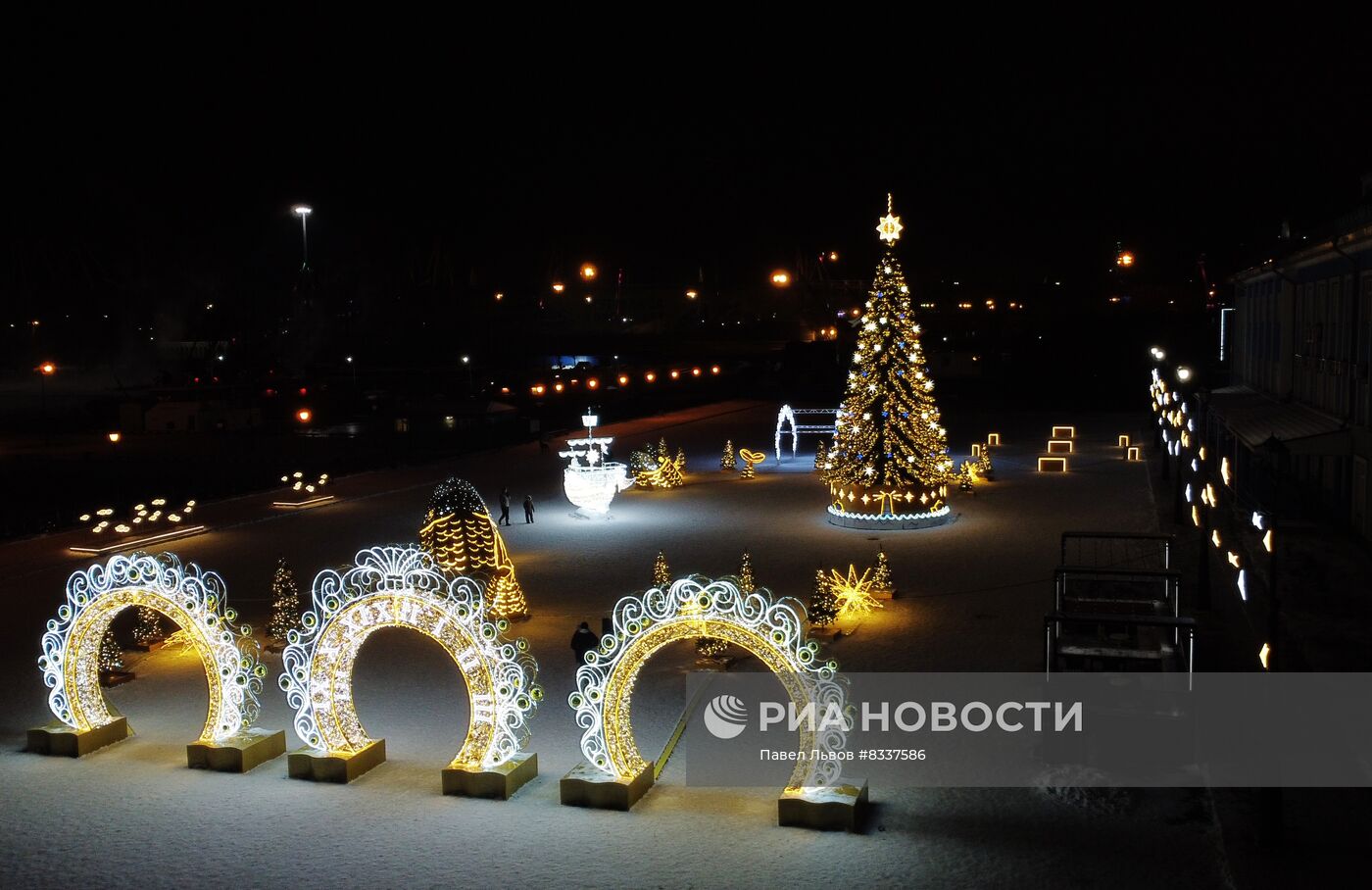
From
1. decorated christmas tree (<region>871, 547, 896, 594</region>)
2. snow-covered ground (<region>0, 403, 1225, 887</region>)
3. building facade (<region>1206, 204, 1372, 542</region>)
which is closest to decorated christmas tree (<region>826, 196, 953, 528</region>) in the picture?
snow-covered ground (<region>0, 403, 1225, 887</region>)

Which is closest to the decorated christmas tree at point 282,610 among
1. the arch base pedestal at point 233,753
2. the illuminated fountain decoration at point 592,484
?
the arch base pedestal at point 233,753

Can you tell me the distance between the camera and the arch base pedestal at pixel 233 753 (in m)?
12.5

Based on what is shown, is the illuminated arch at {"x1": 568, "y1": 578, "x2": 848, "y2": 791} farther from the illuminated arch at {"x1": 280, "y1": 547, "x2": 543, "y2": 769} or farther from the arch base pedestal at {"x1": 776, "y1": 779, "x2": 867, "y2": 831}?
the illuminated arch at {"x1": 280, "y1": 547, "x2": 543, "y2": 769}

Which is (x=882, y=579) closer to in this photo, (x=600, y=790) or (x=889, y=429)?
(x=889, y=429)

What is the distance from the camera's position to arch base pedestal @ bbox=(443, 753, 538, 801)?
456 inches

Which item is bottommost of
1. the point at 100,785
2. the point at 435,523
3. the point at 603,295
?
the point at 100,785

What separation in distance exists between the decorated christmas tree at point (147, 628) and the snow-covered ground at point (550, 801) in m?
0.57

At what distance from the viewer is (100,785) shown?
12.2m

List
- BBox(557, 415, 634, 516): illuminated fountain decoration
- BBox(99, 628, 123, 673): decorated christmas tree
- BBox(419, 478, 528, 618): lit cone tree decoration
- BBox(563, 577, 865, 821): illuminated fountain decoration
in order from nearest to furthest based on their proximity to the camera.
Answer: BBox(563, 577, 865, 821): illuminated fountain decoration < BBox(99, 628, 123, 673): decorated christmas tree < BBox(419, 478, 528, 618): lit cone tree decoration < BBox(557, 415, 634, 516): illuminated fountain decoration

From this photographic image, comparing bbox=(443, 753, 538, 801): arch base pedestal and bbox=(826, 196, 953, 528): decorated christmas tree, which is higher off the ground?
bbox=(826, 196, 953, 528): decorated christmas tree

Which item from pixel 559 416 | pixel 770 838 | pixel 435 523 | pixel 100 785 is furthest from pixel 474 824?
pixel 559 416

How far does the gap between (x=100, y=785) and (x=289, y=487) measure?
24.0 meters

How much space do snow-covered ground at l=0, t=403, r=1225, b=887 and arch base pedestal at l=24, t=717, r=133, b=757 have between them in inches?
7.8

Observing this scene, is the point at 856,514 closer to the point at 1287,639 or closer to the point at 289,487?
the point at 1287,639
